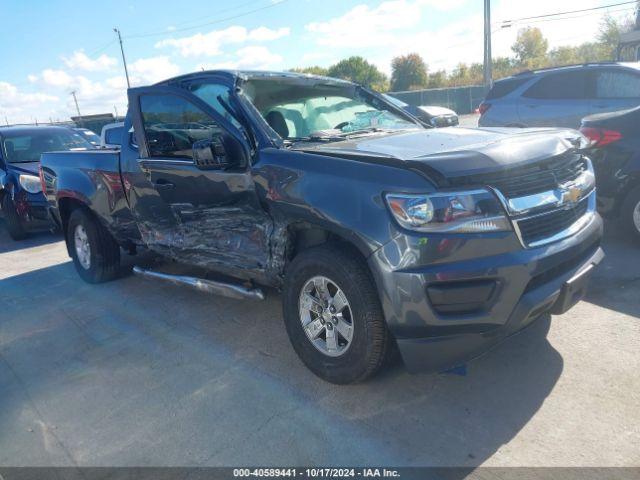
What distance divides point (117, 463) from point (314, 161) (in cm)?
191

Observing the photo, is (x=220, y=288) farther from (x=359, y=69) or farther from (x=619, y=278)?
(x=359, y=69)

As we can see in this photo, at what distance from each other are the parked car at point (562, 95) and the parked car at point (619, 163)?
2.86 metres

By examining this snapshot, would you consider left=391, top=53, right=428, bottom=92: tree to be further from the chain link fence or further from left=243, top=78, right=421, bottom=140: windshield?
left=243, top=78, right=421, bottom=140: windshield

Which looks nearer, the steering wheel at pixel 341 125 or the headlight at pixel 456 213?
the headlight at pixel 456 213

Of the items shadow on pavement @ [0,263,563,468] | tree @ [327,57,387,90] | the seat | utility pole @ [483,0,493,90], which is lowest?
shadow on pavement @ [0,263,563,468]

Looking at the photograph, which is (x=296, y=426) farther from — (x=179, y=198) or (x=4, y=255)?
(x=4, y=255)

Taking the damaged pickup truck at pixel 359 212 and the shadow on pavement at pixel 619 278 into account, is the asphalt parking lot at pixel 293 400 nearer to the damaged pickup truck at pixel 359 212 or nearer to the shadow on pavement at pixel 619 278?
the shadow on pavement at pixel 619 278

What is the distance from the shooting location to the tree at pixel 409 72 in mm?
68750

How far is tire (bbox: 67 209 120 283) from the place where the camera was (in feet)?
17.3

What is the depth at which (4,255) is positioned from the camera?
7.57 meters

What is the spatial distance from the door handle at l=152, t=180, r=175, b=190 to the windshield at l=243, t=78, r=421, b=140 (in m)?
1.00

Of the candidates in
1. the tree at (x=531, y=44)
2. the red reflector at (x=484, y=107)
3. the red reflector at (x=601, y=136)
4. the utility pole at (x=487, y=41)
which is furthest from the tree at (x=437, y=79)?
the red reflector at (x=601, y=136)

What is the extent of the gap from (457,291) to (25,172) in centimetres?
803

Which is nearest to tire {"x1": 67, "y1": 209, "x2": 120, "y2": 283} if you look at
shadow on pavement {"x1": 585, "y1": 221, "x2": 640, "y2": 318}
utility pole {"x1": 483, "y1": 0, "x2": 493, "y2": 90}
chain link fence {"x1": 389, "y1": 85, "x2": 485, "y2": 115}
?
shadow on pavement {"x1": 585, "y1": 221, "x2": 640, "y2": 318}
